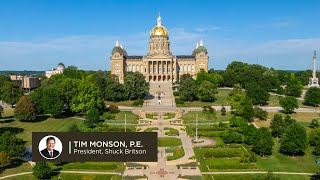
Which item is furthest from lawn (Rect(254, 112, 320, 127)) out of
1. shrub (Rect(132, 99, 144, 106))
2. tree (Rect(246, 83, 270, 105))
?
shrub (Rect(132, 99, 144, 106))

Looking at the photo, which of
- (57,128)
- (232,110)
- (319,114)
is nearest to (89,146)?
(57,128)

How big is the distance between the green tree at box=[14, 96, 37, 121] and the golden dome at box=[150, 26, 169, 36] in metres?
92.0

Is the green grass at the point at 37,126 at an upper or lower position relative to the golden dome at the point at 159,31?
lower

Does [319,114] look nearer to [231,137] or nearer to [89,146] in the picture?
[231,137]

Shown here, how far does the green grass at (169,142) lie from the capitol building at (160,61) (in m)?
89.9

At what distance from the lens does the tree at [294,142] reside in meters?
55.9

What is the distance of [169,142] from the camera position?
62531 mm

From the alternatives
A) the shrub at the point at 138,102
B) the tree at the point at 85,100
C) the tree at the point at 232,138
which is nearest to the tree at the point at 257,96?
the shrub at the point at 138,102

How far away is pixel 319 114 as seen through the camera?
282 ft

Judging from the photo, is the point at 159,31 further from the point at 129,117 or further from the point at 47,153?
the point at 47,153

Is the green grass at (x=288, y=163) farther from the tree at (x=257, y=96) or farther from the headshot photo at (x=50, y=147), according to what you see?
the tree at (x=257, y=96)

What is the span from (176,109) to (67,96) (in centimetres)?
2844

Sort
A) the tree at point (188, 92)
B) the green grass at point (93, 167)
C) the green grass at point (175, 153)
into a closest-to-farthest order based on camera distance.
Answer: the green grass at point (93, 167), the green grass at point (175, 153), the tree at point (188, 92)

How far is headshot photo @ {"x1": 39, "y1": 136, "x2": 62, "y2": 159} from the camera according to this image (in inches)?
1174
